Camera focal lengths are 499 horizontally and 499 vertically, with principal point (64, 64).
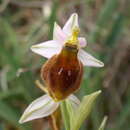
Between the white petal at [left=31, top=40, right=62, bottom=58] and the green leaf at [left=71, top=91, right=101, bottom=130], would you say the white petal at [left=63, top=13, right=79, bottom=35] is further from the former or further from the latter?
the green leaf at [left=71, top=91, right=101, bottom=130]

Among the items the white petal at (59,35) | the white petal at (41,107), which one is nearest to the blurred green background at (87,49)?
the white petal at (41,107)

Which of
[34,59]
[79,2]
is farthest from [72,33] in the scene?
[79,2]

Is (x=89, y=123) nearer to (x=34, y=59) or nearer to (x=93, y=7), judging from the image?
(x=34, y=59)

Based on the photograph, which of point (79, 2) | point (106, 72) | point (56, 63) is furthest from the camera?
point (79, 2)

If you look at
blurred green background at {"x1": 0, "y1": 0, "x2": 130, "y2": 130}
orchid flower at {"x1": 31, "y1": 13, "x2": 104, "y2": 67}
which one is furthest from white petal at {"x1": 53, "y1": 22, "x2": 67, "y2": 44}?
blurred green background at {"x1": 0, "y1": 0, "x2": 130, "y2": 130}

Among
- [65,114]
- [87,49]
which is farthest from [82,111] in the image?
[87,49]

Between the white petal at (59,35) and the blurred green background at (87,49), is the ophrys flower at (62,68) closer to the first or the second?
the white petal at (59,35)

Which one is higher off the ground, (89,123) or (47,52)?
(47,52)

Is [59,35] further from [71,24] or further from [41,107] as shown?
[41,107]
